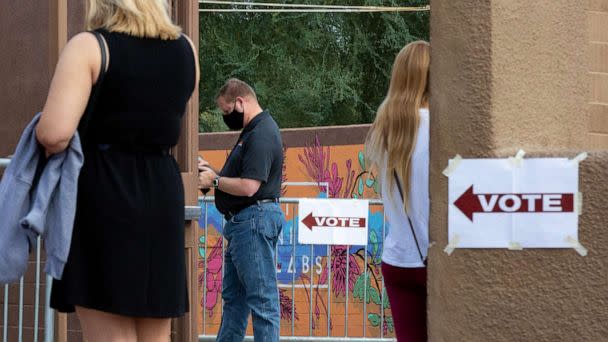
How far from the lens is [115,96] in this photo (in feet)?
12.2

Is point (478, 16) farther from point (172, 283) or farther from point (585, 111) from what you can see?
point (172, 283)

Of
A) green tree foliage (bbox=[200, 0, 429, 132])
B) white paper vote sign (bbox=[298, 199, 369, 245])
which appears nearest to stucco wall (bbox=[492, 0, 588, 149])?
white paper vote sign (bbox=[298, 199, 369, 245])

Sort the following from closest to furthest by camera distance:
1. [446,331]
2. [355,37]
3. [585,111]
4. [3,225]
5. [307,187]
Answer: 1. [3,225]
2. [446,331]
3. [585,111]
4. [307,187]
5. [355,37]

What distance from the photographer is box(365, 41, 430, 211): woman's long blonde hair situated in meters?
4.72

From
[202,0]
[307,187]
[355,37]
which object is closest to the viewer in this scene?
[307,187]

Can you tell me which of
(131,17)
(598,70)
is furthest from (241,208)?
(131,17)

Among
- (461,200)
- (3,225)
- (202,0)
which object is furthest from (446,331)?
(202,0)

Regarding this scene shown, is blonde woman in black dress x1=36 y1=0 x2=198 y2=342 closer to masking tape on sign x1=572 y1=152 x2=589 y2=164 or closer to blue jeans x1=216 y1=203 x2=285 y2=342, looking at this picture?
masking tape on sign x1=572 y1=152 x2=589 y2=164

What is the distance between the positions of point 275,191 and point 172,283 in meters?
3.48

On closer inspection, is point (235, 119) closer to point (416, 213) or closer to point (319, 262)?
point (416, 213)

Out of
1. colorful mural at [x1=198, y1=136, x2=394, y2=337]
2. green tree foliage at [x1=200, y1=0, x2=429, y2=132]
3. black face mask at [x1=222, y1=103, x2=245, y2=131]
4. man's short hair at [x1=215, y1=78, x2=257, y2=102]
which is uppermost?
green tree foliage at [x1=200, y1=0, x2=429, y2=132]

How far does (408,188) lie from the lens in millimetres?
4719

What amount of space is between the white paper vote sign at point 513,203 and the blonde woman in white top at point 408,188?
2.55 ft

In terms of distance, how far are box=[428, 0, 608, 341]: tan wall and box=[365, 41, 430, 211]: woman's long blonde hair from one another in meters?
0.64
